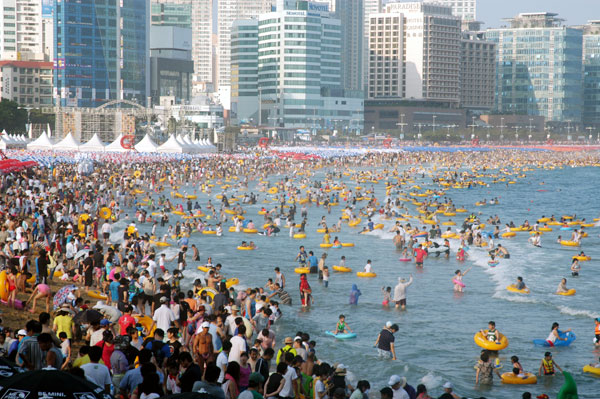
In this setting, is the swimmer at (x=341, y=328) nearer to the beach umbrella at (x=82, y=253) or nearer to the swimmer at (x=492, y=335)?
the swimmer at (x=492, y=335)

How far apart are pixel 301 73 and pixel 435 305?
505ft

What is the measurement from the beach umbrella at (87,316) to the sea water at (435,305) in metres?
5.34

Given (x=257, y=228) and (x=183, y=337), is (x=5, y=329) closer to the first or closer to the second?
(x=183, y=337)

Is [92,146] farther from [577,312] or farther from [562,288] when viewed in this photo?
[577,312]

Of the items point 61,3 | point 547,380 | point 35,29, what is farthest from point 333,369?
point 35,29

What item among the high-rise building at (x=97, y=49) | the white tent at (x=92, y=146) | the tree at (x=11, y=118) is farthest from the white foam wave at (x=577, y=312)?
the high-rise building at (x=97, y=49)

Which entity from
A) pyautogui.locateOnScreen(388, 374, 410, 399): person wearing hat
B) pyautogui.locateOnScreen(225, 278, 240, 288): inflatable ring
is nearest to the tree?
pyautogui.locateOnScreen(225, 278, 240, 288): inflatable ring

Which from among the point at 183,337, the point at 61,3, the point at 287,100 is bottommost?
the point at 183,337

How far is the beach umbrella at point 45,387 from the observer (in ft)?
26.5

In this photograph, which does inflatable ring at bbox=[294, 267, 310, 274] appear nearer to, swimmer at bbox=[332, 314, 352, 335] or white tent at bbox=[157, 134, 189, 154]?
swimmer at bbox=[332, 314, 352, 335]

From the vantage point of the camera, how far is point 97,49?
14275cm

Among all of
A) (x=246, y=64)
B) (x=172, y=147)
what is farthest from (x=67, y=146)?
(x=246, y=64)

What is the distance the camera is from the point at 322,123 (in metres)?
178

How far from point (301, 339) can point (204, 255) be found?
18.2 meters
